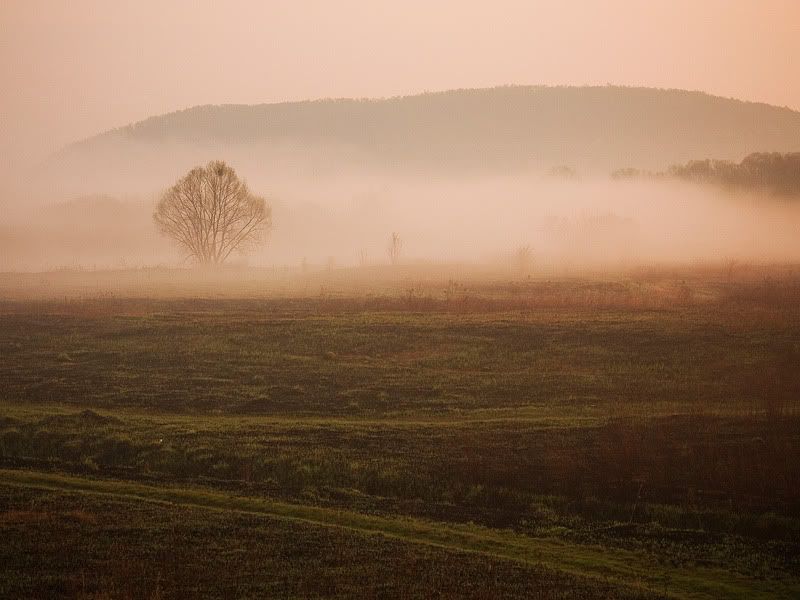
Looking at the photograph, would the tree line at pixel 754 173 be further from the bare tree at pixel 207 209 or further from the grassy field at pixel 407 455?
the grassy field at pixel 407 455

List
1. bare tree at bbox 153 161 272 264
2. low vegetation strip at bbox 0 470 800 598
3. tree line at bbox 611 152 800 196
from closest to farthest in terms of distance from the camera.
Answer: low vegetation strip at bbox 0 470 800 598 < bare tree at bbox 153 161 272 264 < tree line at bbox 611 152 800 196

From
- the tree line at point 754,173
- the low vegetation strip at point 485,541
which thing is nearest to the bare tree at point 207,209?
the tree line at point 754,173

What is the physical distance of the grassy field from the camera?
2377 centimetres

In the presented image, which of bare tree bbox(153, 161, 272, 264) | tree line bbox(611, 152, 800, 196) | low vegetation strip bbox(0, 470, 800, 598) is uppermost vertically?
tree line bbox(611, 152, 800, 196)

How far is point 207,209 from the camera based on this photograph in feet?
378

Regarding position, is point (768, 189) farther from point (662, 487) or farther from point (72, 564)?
point (72, 564)

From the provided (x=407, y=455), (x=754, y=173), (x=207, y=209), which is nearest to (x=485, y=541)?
(x=407, y=455)

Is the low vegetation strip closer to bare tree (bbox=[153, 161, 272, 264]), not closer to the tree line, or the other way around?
bare tree (bbox=[153, 161, 272, 264])

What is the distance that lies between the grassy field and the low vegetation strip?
0.09m

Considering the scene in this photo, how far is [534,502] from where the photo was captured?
30.3 metres

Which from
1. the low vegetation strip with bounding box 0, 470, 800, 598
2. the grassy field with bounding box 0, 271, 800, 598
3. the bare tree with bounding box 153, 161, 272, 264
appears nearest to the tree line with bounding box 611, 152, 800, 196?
the bare tree with bounding box 153, 161, 272, 264

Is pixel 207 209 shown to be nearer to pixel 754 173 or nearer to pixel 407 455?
pixel 407 455

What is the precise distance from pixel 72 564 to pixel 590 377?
29.6m

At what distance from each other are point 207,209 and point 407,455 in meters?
86.5
